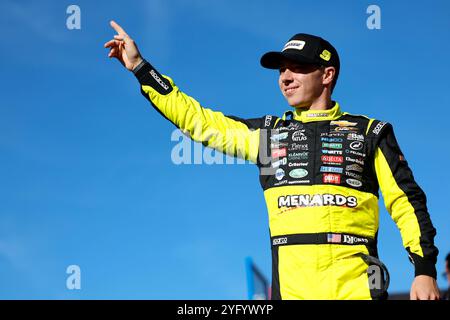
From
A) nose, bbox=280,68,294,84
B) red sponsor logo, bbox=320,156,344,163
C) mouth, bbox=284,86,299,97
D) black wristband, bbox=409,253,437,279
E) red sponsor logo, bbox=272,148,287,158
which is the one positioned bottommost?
black wristband, bbox=409,253,437,279

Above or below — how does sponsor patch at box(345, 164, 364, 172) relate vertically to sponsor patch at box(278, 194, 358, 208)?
above

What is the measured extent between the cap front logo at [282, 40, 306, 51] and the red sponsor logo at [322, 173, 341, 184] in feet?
4.04

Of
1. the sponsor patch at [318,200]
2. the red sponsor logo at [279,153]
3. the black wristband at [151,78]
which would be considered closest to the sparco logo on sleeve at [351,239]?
the sponsor patch at [318,200]

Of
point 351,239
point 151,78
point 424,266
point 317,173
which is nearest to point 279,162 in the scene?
point 317,173

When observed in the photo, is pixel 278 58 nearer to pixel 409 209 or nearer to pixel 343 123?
pixel 343 123

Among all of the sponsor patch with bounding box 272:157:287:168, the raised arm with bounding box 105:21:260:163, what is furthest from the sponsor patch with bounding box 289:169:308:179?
the raised arm with bounding box 105:21:260:163

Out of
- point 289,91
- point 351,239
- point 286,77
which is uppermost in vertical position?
point 286,77

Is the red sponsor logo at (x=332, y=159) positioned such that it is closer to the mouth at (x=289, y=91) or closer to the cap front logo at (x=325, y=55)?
the mouth at (x=289, y=91)

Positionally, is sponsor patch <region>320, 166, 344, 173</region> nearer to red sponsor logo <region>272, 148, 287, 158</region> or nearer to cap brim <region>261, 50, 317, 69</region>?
red sponsor logo <region>272, 148, 287, 158</region>

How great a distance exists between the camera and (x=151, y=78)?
246 inches

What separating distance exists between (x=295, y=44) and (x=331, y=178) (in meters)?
1.34

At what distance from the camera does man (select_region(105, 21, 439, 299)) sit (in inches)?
219
